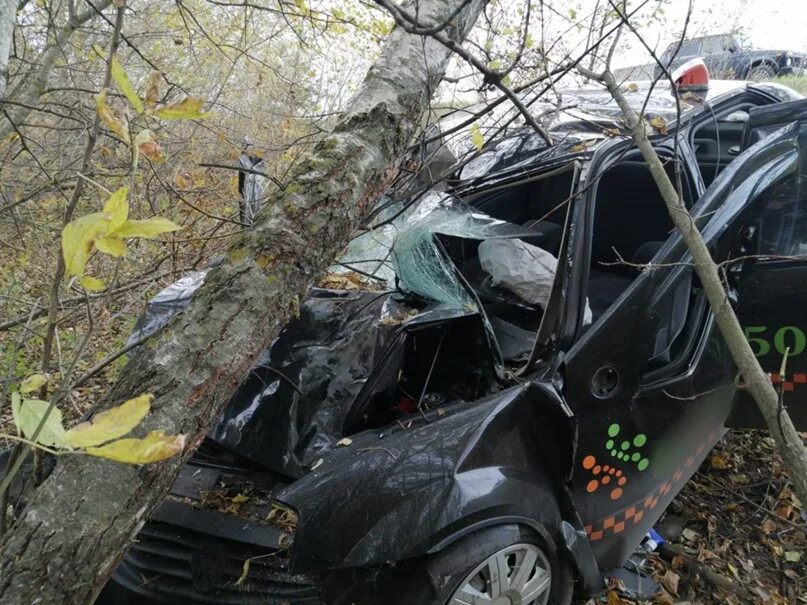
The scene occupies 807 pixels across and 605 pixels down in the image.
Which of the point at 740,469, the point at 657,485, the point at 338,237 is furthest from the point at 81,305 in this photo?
the point at 740,469

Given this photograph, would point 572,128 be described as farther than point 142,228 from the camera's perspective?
Yes

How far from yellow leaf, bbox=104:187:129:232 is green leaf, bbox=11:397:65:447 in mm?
244

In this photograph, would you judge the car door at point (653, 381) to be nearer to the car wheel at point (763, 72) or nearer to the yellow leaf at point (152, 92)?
the yellow leaf at point (152, 92)

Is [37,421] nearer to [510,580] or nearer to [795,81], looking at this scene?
[510,580]

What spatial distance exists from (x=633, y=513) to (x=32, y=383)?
2.09 m

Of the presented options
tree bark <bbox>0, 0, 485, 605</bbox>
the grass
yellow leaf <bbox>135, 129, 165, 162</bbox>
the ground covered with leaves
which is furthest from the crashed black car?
the grass

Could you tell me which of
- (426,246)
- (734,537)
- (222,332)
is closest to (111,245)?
(222,332)

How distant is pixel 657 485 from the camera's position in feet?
7.26

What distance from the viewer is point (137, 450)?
58cm

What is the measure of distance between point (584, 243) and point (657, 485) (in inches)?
40.9

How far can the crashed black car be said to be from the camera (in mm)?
1704

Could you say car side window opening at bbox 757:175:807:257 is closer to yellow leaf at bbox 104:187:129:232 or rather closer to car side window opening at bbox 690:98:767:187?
car side window opening at bbox 690:98:767:187

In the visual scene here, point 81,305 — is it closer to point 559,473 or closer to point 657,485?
point 559,473

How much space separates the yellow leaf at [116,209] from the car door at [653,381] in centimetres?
157
